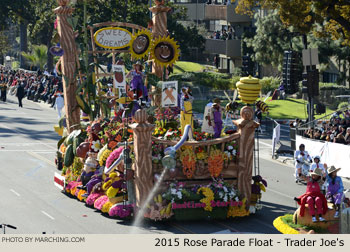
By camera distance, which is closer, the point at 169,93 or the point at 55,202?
the point at 55,202

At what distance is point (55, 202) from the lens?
80.2 ft

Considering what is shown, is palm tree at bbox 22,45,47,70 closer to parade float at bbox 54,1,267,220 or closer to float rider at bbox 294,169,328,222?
parade float at bbox 54,1,267,220

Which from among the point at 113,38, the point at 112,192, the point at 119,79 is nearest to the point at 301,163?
the point at 119,79

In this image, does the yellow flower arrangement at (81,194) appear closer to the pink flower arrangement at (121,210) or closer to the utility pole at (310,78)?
the pink flower arrangement at (121,210)

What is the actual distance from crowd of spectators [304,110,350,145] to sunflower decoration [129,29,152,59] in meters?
9.06

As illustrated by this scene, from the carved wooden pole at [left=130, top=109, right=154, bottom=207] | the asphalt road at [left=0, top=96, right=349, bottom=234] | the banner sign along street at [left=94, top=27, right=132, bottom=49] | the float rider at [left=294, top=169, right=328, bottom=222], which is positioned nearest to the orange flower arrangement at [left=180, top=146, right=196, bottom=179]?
the carved wooden pole at [left=130, top=109, right=154, bottom=207]

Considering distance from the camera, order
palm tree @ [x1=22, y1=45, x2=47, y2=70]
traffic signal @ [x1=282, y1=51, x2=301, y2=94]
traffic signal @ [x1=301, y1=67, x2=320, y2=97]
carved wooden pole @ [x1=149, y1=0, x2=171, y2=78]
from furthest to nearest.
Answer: palm tree @ [x1=22, y1=45, x2=47, y2=70] → traffic signal @ [x1=282, y1=51, x2=301, y2=94] → traffic signal @ [x1=301, y1=67, x2=320, y2=97] → carved wooden pole @ [x1=149, y1=0, x2=171, y2=78]

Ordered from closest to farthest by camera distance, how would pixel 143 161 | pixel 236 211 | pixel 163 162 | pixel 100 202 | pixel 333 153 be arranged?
pixel 163 162
pixel 143 161
pixel 236 211
pixel 100 202
pixel 333 153

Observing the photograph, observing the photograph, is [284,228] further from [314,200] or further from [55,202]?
[55,202]

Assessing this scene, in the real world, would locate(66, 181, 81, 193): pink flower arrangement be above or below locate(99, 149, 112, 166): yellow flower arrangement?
below

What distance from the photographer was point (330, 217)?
1905cm

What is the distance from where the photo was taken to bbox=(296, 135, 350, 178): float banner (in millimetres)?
29891

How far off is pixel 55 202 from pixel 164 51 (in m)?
6.55

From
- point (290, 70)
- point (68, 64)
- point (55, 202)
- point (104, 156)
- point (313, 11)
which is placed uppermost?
point (313, 11)
